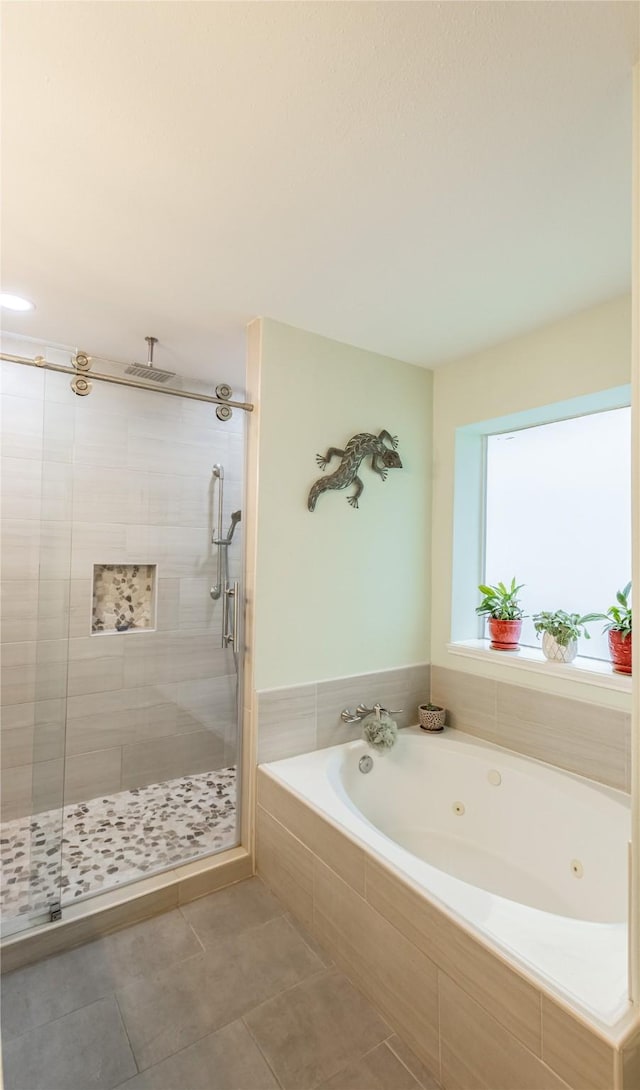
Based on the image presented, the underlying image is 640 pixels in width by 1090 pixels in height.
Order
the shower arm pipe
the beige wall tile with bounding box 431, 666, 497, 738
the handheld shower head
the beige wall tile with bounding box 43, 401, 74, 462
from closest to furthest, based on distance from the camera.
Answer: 1. the shower arm pipe
2. the beige wall tile with bounding box 43, 401, 74, 462
3. the handheld shower head
4. the beige wall tile with bounding box 431, 666, 497, 738

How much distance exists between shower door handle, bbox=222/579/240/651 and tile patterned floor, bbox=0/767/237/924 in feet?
2.00

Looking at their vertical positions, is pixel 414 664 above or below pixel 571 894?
above

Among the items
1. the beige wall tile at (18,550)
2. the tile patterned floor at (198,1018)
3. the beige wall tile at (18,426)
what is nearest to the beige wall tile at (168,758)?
the tile patterned floor at (198,1018)

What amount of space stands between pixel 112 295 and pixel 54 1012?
2507mm

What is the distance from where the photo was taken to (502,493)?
2795mm

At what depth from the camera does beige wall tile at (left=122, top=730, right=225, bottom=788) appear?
98.6 inches

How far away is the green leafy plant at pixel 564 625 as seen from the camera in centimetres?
224

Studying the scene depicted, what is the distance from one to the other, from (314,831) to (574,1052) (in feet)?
3.16

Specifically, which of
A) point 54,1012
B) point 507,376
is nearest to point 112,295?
point 507,376

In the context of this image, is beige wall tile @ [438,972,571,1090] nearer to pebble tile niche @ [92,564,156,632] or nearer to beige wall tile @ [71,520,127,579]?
pebble tile niche @ [92,564,156,632]

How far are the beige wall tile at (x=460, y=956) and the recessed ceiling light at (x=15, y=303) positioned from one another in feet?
8.15

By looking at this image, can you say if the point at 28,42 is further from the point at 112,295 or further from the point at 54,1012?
the point at 54,1012

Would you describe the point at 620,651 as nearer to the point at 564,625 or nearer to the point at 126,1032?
the point at 564,625

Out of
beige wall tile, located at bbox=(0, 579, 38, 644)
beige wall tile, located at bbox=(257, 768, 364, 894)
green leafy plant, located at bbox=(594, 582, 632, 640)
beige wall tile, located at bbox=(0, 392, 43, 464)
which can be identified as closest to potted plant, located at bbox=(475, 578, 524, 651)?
green leafy plant, located at bbox=(594, 582, 632, 640)
